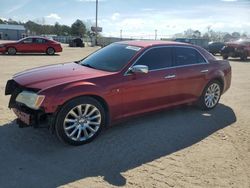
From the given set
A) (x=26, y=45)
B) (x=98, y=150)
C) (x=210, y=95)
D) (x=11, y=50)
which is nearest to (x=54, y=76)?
(x=98, y=150)

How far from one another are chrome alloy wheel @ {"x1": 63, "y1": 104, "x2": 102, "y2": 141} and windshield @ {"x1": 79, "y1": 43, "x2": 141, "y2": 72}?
0.92 meters

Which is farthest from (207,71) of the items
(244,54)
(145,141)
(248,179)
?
(244,54)

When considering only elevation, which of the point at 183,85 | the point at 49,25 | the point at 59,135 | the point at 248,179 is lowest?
the point at 248,179

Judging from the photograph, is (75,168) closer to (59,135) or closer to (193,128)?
(59,135)

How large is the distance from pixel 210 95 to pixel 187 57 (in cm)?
115

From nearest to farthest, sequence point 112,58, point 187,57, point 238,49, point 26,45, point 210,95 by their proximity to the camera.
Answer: point 112,58 → point 187,57 → point 210,95 → point 238,49 → point 26,45

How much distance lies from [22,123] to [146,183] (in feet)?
7.42

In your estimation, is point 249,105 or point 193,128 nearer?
point 193,128

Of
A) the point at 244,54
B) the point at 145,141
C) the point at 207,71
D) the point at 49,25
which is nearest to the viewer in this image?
the point at 145,141

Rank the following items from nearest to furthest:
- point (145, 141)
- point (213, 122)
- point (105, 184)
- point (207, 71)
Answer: point (105, 184) < point (145, 141) < point (213, 122) < point (207, 71)

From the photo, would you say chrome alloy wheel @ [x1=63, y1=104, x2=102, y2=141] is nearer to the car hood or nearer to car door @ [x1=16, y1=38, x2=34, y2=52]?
the car hood

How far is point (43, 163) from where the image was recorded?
436 centimetres

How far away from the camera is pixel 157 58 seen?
616 centimetres

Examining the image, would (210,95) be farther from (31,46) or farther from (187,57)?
(31,46)
